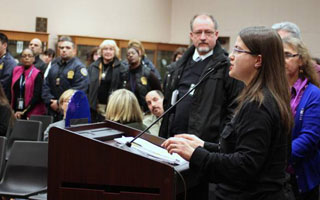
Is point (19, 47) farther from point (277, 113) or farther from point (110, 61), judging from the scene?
point (277, 113)

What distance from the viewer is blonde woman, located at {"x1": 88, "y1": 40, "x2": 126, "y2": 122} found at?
579cm

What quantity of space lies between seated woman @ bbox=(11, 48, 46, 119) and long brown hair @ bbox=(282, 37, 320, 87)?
4070mm

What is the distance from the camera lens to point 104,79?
19.2 feet

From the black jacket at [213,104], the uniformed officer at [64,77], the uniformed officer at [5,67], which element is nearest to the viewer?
the black jacket at [213,104]

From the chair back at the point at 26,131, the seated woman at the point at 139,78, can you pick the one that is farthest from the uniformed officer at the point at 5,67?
the chair back at the point at 26,131

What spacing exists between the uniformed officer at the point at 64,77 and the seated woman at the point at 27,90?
0.48 feet

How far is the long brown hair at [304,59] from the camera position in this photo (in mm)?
2514

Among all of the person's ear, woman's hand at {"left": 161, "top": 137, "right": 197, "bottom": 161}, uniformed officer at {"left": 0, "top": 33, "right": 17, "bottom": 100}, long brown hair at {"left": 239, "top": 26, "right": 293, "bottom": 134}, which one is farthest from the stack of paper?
uniformed officer at {"left": 0, "top": 33, "right": 17, "bottom": 100}

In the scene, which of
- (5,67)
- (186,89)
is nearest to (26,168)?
(186,89)

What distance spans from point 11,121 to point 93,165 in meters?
2.70

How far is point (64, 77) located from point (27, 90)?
1.85ft

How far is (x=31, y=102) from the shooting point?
19.3 ft

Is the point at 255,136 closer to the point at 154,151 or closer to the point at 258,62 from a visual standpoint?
the point at 258,62

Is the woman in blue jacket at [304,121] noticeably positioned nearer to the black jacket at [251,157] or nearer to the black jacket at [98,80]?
the black jacket at [251,157]
